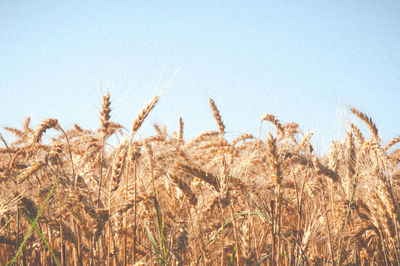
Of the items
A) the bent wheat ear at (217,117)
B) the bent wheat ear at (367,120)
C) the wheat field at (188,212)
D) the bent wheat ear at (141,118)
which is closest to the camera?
the wheat field at (188,212)

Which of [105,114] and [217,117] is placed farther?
[217,117]

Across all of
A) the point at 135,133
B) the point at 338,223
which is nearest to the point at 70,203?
the point at 135,133

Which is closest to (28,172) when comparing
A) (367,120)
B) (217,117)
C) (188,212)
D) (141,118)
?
(141,118)

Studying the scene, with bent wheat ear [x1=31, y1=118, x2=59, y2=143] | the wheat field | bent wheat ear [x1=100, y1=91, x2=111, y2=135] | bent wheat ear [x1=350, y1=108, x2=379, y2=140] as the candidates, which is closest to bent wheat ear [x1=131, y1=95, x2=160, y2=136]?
the wheat field

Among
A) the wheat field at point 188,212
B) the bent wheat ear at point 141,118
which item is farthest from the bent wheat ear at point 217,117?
the bent wheat ear at point 141,118

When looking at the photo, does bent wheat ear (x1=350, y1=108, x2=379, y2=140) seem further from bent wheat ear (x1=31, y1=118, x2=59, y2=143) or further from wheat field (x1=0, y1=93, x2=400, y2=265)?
bent wheat ear (x1=31, y1=118, x2=59, y2=143)

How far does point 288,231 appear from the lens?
2344 millimetres

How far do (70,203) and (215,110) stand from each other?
10.0 ft

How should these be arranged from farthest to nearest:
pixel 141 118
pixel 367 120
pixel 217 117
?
1. pixel 217 117
2. pixel 367 120
3. pixel 141 118

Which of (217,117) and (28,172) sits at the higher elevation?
(217,117)

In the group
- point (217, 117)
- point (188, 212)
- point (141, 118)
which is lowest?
point (188, 212)

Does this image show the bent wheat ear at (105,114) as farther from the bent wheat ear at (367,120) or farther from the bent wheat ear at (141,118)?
the bent wheat ear at (367,120)

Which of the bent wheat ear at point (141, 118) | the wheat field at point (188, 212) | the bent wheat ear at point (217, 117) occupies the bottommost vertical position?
the wheat field at point (188, 212)

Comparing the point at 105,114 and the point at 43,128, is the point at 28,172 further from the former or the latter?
the point at 105,114
